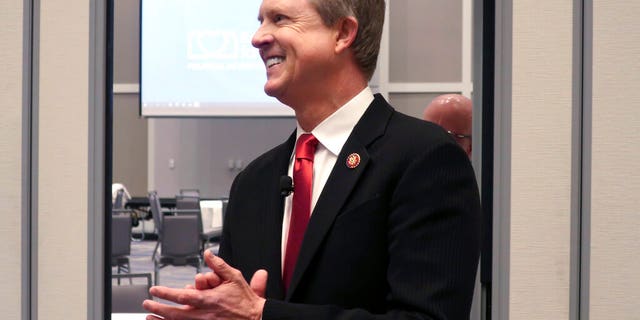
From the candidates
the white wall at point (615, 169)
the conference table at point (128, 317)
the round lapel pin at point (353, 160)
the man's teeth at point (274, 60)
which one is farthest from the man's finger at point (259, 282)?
the conference table at point (128, 317)

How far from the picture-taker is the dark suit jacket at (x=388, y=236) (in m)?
1.15

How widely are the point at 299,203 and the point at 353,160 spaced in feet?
0.39

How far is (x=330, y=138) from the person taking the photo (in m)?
1.32

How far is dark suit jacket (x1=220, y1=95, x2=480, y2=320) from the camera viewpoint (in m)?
1.15

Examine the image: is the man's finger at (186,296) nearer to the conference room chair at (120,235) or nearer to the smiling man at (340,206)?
the smiling man at (340,206)

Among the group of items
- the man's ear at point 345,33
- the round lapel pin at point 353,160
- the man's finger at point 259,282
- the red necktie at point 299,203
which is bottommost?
the man's finger at point 259,282

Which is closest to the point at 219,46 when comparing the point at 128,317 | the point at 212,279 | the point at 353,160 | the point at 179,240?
the point at 179,240

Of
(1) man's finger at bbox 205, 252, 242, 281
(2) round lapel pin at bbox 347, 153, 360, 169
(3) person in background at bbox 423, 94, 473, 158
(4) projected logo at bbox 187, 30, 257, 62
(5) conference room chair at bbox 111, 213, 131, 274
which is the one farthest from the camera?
(4) projected logo at bbox 187, 30, 257, 62

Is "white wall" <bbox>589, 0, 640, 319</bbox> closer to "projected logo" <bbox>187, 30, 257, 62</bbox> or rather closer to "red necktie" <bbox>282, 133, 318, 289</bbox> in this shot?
"red necktie" <bbox>282, 133, 318, 289</bbox>

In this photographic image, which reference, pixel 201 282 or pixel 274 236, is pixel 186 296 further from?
pixel 274 236
